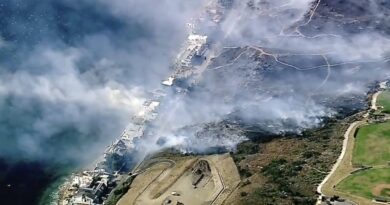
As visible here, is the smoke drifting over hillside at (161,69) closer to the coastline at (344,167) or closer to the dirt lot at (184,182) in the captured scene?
the dirt lot at (184,182)

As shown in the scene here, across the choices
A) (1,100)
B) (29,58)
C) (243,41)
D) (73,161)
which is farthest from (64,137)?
(243,41)

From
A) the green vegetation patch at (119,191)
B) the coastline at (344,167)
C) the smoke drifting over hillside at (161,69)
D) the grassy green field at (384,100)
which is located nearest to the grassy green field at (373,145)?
the coastline at (344,167)

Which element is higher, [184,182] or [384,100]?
[384,100]

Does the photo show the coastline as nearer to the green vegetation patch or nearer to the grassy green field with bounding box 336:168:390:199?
the grassy green field with bounding box 336:168:390:199

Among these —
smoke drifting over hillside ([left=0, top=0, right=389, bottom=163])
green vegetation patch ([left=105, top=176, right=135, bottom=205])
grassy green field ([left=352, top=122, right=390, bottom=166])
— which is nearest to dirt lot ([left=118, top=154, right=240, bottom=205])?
green vegetation patch ([left=105, top=176, right=135, bottom=205])

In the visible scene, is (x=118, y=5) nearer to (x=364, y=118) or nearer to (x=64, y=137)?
(x=64, y=137)

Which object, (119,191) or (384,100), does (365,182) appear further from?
(119,191)

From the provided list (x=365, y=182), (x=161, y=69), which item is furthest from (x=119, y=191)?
(x=161, y=69)
